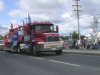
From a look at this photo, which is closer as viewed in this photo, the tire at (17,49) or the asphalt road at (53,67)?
the asphalt road at (53,67)

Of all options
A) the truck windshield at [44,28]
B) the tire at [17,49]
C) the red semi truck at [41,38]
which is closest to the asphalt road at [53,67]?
the red semi truck at [41,38]

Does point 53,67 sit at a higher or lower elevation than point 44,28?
lower

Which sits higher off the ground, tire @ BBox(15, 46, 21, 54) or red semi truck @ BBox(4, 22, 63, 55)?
red semi truck @ BBox(4, 22, 63, 55)

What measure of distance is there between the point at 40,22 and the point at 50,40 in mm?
2447

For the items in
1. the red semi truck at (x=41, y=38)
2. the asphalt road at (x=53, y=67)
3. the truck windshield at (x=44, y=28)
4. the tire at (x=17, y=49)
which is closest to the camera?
the asphalt road at (x=53, y=67)

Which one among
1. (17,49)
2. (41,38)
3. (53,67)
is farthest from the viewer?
(17,49)

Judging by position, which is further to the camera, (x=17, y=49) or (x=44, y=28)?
(x=17, y=49)

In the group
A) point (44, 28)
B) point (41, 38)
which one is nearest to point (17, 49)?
point (44, 28)

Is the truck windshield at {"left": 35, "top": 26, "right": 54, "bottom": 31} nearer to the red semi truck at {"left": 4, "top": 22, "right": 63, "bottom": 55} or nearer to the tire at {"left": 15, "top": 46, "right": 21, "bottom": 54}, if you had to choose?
the red semi truck at {"left": 4, "top": 22, "right": 63, "bottom": 55}

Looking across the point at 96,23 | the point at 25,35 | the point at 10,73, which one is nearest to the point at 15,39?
the point at 25,35

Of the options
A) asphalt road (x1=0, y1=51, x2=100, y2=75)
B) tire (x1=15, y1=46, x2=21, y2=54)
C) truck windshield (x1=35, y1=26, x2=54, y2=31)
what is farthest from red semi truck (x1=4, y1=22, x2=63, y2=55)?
asphalt road (x1=0, y1=51, x2=100, y2=75)

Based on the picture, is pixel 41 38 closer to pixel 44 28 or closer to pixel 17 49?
pixel 44 28

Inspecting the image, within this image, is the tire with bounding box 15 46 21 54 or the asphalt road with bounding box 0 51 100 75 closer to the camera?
the asphalt road with bounding box 0 51 100 75

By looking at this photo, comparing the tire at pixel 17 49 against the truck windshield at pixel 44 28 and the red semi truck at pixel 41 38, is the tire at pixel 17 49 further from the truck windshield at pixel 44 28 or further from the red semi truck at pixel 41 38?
the truck windshield at pixel 44 28
